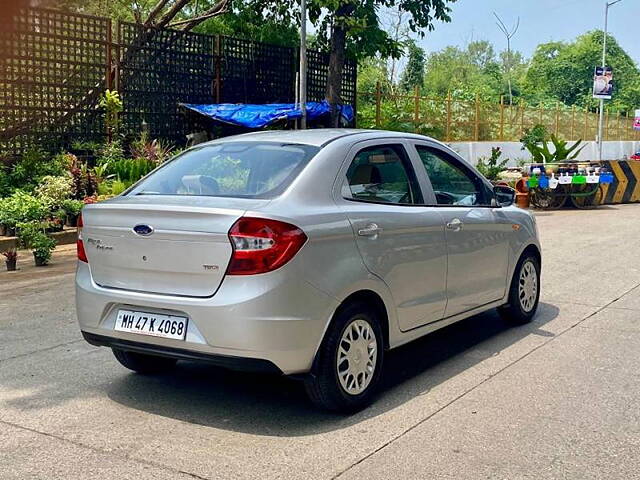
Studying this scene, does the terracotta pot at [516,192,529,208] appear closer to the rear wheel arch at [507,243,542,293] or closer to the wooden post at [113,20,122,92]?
the wooden post at [113,20,122,92]

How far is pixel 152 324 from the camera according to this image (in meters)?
4.34

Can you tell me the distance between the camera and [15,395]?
4.85 m

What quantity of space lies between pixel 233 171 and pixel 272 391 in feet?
4.75

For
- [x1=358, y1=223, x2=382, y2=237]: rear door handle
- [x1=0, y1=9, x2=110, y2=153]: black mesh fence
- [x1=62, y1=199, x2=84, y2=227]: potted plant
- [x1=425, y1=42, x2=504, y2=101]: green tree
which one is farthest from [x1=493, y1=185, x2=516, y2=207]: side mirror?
[x1=425, y1=42, x2=504, y2=101]: green tree

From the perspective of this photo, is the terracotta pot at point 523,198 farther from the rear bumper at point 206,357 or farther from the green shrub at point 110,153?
the rear bumper at point 206,357

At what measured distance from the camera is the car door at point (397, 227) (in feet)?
15.4

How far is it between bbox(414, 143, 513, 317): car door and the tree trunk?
13.0 metres

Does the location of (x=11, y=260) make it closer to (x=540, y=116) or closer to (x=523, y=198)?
(x=523, y=198)

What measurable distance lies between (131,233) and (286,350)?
1141 millimetres

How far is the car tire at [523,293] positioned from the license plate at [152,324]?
332 cm

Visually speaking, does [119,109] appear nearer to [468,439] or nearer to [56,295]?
[56,295]

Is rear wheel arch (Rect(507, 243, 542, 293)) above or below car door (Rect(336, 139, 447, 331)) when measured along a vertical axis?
below

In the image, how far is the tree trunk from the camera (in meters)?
18.9

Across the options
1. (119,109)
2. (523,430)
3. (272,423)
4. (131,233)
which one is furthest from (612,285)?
(119,109)
